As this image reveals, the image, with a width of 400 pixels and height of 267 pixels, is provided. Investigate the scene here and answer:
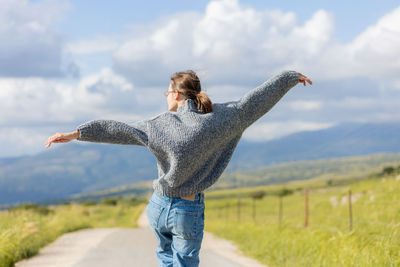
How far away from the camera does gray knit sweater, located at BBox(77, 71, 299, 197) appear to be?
148 inches

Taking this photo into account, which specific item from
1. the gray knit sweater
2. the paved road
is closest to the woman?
the gray knit sweater

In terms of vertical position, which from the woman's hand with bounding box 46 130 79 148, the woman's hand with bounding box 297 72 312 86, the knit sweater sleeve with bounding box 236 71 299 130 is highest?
the woman's hand with bounding box 297 72 312 86

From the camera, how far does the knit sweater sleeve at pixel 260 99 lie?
13.0 feet

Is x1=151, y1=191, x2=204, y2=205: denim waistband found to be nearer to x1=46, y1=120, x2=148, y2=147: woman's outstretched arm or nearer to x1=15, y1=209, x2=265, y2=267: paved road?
x1=46, y1=120, x2=148, y2=147: woman's outstretched arm

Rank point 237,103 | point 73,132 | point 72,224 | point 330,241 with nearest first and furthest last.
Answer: point 73,132 < point 237,103 < point 330,241 < point 72,224

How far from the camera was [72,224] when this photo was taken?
668 inches

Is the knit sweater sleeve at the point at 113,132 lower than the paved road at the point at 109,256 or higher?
higher

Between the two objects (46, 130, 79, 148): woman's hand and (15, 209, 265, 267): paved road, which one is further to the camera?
(15, 209, 265, 267): paved road

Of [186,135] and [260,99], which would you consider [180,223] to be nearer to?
[186,135]

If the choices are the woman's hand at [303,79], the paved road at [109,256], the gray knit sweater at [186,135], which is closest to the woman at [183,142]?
the gray knit sweater at [186,135]

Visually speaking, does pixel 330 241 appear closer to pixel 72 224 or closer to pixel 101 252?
pixel 101 252

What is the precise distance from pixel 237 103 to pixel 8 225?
7841mm

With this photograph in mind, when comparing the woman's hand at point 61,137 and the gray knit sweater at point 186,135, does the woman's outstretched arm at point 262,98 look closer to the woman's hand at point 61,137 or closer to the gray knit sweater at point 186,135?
the gray knit sweater at point 186,135

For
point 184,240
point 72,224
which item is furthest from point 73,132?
point 72,224
